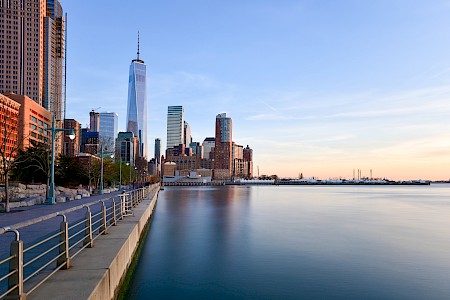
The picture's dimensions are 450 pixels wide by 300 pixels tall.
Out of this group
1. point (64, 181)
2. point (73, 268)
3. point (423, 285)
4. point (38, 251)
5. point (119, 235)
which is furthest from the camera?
point (64, 181)

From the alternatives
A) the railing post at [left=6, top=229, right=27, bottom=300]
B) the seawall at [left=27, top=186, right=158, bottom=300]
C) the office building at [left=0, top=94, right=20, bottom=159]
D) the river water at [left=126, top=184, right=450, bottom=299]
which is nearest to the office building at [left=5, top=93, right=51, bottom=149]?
the office building at [left=0, top=94, right=20, bottom=159]

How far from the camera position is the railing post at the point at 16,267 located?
21.7 ft

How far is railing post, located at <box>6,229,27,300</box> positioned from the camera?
660 cm

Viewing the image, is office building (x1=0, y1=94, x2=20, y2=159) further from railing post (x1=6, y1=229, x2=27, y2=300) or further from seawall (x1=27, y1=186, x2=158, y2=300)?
railing post (x1=6, y1=229, x2=27, y2=300)

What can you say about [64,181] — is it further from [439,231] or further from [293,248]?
[439,231]

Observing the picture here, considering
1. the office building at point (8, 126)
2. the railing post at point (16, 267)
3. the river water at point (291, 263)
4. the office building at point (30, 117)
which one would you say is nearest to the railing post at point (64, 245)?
the railing post at point (16, 267)

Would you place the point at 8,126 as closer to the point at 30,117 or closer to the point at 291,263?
the point at 30,117

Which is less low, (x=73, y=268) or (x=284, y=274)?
(x=73, y=268)

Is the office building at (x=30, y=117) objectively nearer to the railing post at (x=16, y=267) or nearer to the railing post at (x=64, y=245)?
the railing post at (x=64, y=245)

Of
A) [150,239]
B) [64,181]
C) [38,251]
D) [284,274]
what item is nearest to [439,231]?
[284,274]

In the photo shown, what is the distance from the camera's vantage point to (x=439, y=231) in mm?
34250

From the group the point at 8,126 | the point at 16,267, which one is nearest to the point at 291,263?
the point at 16,267

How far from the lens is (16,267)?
6.64 metres

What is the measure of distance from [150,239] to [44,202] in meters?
12.5
